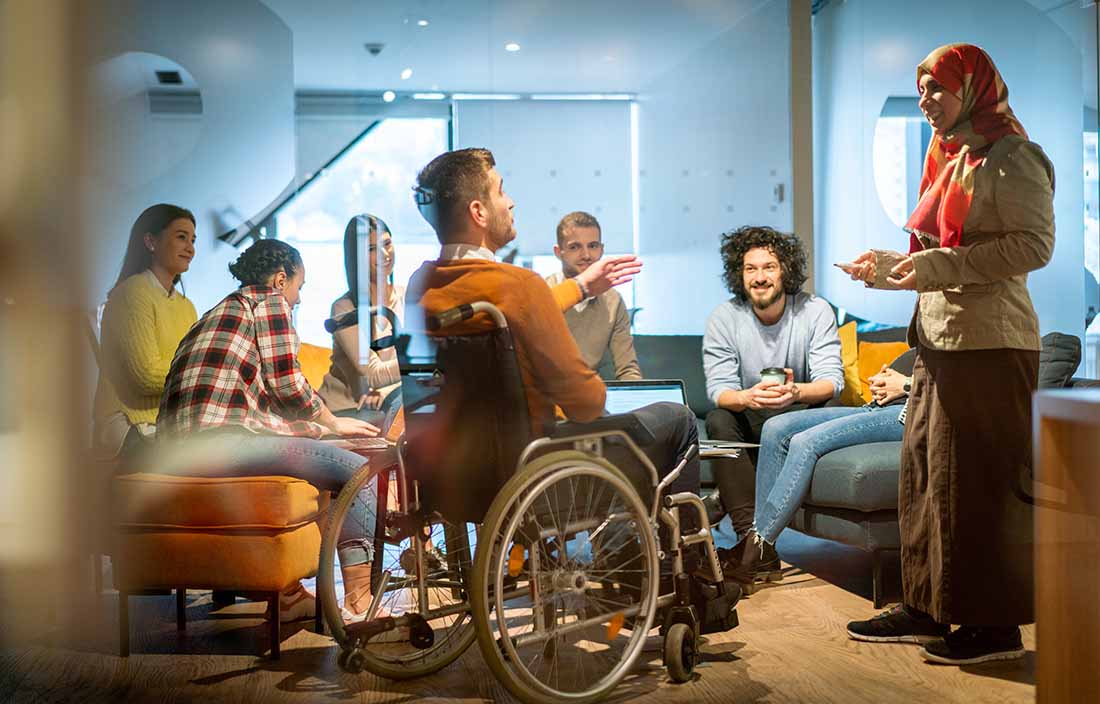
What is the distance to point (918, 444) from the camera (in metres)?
2.54

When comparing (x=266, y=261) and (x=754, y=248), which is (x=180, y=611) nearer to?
(x=266, y=261)

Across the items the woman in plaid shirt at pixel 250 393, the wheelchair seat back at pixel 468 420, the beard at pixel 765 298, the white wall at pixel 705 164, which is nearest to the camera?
the wheelchair seat back at pixel 468 420

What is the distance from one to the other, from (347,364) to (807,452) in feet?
4.43

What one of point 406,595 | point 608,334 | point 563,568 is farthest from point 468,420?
point 608,334

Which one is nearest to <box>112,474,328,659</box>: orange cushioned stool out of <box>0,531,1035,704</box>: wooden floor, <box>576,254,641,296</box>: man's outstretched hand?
<box>0,531,1035,704</box>: wooden floor

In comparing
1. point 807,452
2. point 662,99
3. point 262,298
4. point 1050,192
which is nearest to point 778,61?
point 662,99

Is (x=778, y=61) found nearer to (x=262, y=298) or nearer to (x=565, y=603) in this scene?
(x=262, y=298)

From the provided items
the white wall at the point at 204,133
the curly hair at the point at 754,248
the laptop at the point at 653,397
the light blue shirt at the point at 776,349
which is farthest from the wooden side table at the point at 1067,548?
the curly hair at the point at 754,248

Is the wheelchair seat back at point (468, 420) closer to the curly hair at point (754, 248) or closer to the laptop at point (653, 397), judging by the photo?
the laptop at point (653, 397)

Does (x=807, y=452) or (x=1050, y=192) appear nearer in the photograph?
(x=1050, y=192)

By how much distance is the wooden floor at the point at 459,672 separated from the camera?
7.48 ft

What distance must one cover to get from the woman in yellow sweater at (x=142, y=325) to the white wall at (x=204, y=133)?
0.03m

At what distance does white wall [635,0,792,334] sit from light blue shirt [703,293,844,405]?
0.09 m

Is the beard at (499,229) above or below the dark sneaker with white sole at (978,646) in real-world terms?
above
